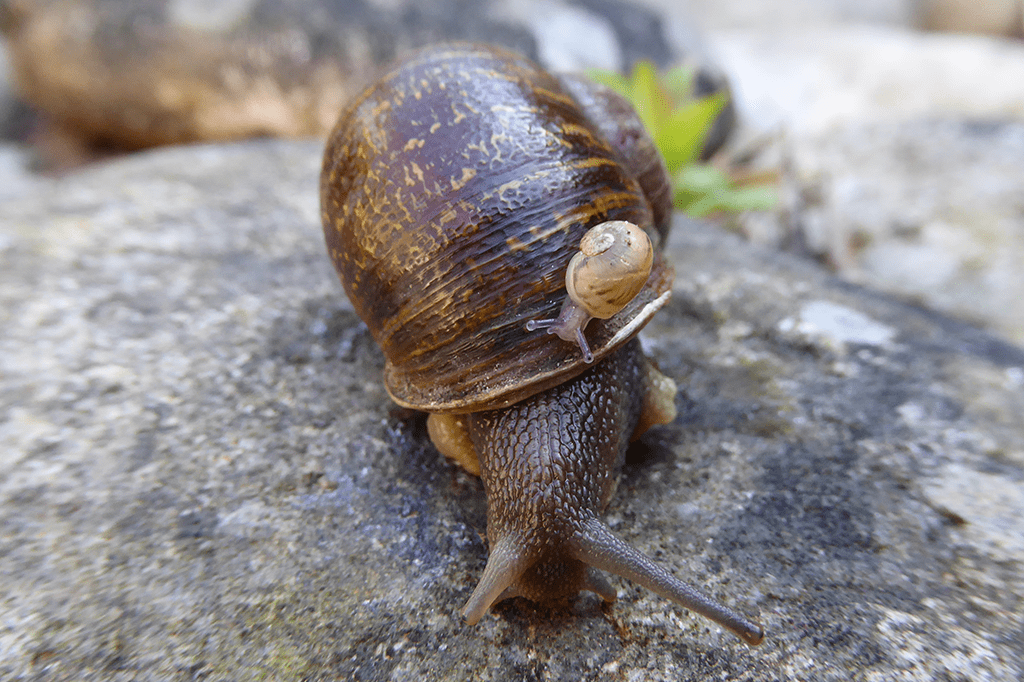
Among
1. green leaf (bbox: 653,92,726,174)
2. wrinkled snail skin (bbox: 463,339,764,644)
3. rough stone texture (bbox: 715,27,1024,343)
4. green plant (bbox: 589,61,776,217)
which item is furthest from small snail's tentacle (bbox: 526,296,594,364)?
rough stone texture (bbox: 715,27,1024,343)

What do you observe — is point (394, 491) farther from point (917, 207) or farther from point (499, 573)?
point (917, 207)

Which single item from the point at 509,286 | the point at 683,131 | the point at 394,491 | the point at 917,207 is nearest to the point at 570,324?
the point at 509,286

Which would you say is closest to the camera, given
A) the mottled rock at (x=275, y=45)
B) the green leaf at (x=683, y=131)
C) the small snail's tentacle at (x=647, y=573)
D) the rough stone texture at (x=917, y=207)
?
the small snail's tentacle at (x=647, y=573)

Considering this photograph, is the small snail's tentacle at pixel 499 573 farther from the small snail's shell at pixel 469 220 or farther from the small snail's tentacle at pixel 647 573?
the small snail's shell at pixel 469 220

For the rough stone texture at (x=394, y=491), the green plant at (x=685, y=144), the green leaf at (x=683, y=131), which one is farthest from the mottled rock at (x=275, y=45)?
the rough stone texture at (x=394, y=491)

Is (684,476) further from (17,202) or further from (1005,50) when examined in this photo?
(1005,50)

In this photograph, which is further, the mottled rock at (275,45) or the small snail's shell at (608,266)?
the mottled rock at (275,45)

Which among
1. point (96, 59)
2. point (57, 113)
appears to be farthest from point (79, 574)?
point (57, 113)
